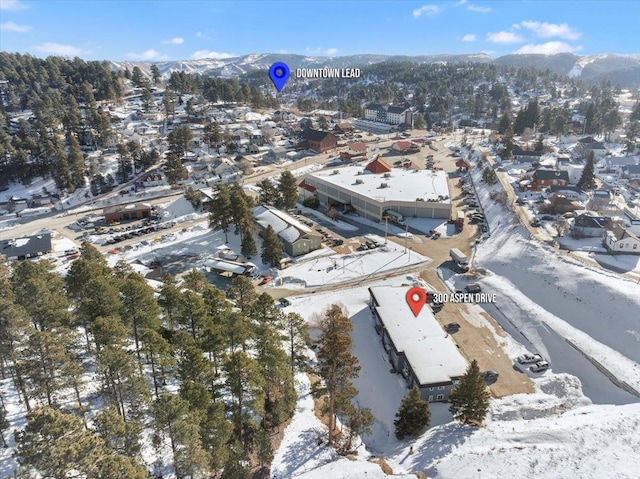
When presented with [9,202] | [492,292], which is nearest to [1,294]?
[492,292]

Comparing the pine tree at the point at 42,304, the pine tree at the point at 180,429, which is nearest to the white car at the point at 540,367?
the pine tree at the point at 180,429

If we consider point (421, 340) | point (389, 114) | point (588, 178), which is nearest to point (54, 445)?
point (421, 340)

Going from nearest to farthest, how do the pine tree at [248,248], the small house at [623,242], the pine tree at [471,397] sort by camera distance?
the pine tree at [471,397], the small house at [623,242], the pine tree at [248,248]

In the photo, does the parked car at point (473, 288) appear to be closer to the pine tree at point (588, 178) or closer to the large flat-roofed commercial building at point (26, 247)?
the pine tree at point (588, 178)

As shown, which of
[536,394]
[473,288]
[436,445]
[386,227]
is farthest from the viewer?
[386,227]

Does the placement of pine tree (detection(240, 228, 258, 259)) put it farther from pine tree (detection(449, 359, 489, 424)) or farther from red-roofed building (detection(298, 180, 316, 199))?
pine tree (detection(449, 359, 489, 424))

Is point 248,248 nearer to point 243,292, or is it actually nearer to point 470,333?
point 243,292

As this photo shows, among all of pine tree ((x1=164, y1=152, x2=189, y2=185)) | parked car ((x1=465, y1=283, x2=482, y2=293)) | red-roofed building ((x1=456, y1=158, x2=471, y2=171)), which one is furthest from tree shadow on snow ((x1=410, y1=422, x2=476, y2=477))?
red-roofed building ((x1=456, y1=158, x2=471, y2=171))
